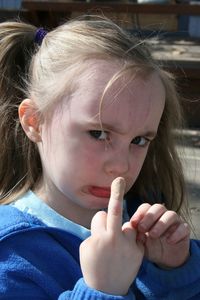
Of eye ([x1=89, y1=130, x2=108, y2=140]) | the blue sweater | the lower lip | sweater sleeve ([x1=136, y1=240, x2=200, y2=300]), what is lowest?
sweater sleeve ([x1=136, y1=240, x2=200, y2=300])

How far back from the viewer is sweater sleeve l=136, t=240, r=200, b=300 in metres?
1.13

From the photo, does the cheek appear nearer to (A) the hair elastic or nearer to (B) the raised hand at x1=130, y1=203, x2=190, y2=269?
(B) the raised hand at x1=130, y1=203, x2=190, y2=269

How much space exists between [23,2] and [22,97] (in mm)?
4518

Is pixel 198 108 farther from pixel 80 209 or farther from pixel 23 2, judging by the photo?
pixel 80 209

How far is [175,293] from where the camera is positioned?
114 centimetres

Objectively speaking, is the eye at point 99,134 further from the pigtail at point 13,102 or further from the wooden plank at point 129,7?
the wooden plank at point 129,7

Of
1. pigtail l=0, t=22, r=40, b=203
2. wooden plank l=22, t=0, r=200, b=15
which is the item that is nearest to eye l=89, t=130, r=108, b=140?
pigtail l=0, t=22, r=40, b=203

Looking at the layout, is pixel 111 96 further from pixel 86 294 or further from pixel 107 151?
pixel 86 294

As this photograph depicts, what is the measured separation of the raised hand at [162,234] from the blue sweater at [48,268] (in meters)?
0.02

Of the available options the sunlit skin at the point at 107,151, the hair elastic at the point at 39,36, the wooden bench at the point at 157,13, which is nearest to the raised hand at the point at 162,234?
the sunlit skin at the point at 107,151

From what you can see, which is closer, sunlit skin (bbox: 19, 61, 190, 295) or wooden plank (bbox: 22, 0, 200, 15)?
sunlit skin (bbox: 19, 61, 190, 295)

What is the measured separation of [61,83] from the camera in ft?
3.96

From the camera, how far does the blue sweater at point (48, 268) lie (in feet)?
3.49

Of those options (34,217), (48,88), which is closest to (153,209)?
(34,217)
